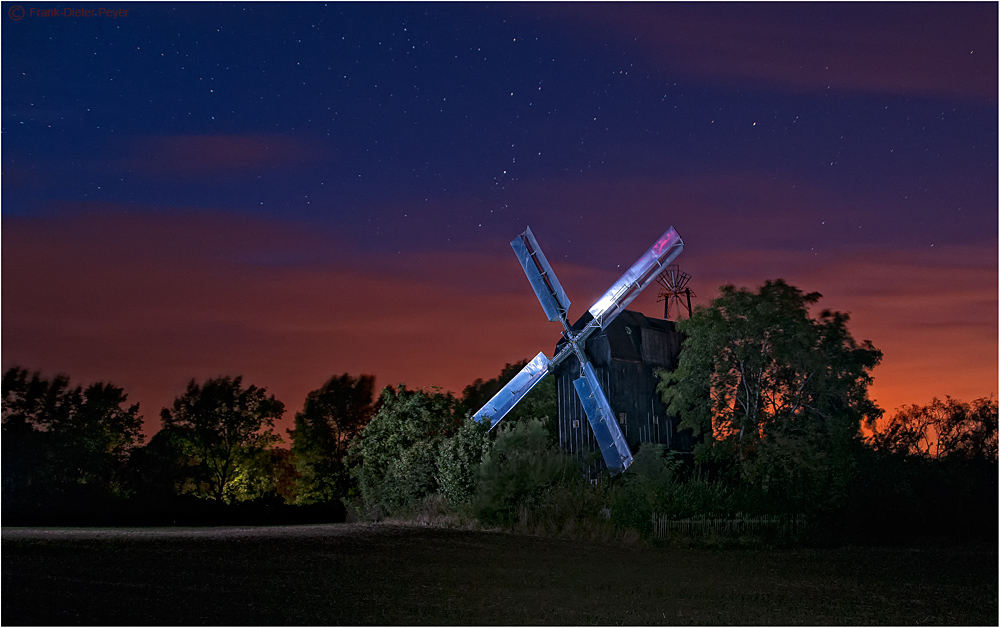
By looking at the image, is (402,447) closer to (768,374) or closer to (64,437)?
(768,374)

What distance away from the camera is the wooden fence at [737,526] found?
25.0 metres

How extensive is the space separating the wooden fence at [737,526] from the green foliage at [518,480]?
3550mm

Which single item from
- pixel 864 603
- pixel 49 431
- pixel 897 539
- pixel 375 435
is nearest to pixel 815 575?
pixel 864 603

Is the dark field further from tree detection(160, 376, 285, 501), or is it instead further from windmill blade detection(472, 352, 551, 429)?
tree detection(160, 376, 285, 501)

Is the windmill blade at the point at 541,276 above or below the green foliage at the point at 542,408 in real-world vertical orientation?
above

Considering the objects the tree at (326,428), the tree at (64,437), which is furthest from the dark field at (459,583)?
the tree at (326,428)

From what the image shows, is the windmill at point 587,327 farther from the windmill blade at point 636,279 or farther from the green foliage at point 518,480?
the green foliage at point 518,480

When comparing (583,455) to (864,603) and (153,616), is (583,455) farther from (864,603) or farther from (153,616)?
(153,616)

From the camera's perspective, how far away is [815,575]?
59.3ft

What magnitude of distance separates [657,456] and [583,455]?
10.6 feet

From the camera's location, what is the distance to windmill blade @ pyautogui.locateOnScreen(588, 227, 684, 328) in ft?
105

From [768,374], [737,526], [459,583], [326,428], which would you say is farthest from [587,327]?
[326,428]

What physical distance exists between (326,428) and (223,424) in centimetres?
602

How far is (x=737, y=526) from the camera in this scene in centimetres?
2602
